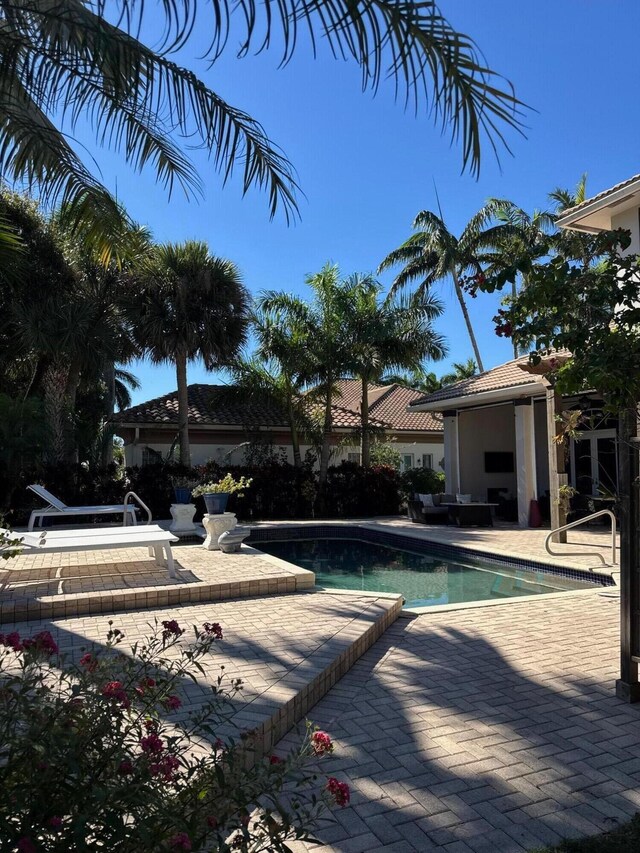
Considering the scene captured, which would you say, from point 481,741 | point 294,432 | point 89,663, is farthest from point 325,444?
point 89,663

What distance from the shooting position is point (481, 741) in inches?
151

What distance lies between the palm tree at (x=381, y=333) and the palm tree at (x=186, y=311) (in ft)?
12.1

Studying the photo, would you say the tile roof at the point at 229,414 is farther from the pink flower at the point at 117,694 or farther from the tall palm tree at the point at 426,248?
the pink flower at the point at 117,694

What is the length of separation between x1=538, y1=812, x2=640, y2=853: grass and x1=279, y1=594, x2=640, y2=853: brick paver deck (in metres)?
0.10

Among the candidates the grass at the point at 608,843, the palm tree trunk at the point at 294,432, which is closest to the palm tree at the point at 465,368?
the palm tree trunk at the point at 294,432

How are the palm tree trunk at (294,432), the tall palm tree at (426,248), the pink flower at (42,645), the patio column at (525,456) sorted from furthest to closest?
the tall palm tree at (426,248)
the palm tree trunk at (294,432)
the patio column at (525,456)
the pink flower at (42,645)

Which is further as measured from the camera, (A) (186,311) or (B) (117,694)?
(A) (186,311)

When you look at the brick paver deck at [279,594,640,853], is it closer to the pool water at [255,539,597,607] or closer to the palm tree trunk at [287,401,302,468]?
the pool water at [255,539,597,607]

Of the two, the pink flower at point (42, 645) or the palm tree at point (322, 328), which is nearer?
the pink flower at point (42, 645)

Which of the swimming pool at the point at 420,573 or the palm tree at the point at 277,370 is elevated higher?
the palm tree at the point at 277,370

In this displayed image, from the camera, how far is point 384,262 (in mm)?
30328

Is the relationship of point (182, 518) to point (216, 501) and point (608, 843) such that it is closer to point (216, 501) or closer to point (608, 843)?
point (216, 501)

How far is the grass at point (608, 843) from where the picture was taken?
262 cm

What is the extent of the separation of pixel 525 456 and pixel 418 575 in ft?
20.9
